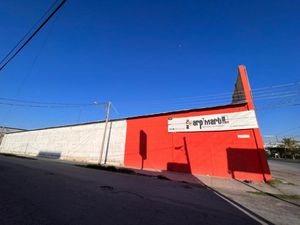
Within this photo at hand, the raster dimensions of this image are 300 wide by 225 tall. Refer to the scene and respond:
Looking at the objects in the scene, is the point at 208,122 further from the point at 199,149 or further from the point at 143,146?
the point at 143,146

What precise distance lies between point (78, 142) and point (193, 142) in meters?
18.0

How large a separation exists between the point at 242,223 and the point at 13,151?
178ft

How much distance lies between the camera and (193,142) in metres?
17.3

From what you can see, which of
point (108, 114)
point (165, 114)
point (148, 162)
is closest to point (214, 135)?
point (165, 114)

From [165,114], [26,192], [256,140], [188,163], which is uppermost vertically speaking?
[165,114]

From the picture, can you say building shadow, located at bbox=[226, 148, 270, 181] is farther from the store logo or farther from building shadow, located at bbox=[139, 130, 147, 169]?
building shadow, located at bbox=[139, 130, 147, 169]

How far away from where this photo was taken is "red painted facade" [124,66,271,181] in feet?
47.6

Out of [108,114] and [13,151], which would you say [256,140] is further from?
[13,151]

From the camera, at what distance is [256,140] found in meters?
14.5

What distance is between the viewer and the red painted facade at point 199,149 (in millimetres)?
14500

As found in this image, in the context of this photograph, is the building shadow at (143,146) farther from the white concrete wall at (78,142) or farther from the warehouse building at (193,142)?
the white concrete wall at (78,142)

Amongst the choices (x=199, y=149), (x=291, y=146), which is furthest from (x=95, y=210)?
(x=291, y=146)

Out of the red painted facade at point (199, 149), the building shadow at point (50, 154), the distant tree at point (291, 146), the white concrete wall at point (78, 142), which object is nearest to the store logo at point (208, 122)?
the red painted facade at point (199, 149)

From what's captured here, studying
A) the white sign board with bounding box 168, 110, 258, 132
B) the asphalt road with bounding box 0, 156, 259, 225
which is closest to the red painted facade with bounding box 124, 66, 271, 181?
the white sign board with bounding box 168, 110, 258, 132
